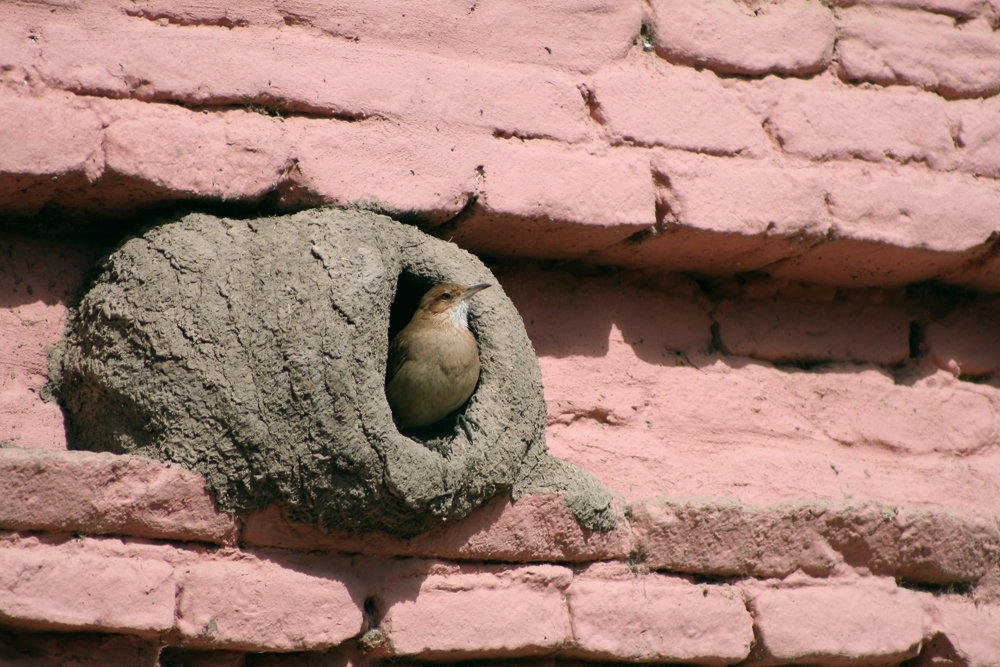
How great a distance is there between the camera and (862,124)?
3264 mm

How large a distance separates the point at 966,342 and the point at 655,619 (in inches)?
65.9

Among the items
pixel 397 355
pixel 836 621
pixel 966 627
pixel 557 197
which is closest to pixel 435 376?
pixel 397 355

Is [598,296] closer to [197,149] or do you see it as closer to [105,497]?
[197,149]

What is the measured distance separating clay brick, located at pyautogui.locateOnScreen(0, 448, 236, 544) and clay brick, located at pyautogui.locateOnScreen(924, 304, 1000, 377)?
247 cm

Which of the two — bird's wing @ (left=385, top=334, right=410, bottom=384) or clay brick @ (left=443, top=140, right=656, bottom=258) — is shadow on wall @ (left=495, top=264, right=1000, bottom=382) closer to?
clay brick @ (left=443, top=140, right=656, bottom=258)

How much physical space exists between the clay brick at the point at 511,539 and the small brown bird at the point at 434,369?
57cm

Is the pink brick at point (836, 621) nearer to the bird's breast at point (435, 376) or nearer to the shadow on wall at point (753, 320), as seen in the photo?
the shadow on wall at point (753, 320)

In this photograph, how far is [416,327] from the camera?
338cm

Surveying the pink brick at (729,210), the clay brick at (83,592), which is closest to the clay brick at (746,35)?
the pink brick at (729,210)

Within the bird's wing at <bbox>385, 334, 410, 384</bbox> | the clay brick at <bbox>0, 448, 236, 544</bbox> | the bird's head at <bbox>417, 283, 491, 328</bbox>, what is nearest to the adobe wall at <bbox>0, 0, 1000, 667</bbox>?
the clay brick at <bbox>0, 448, 236, 544</bbox>

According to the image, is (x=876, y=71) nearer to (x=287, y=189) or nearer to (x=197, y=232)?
(x=287, y=189)

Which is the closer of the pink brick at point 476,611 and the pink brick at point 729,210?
the pink brick at point 476,611

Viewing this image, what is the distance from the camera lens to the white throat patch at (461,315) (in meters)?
2.97

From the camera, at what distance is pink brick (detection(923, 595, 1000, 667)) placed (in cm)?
296
